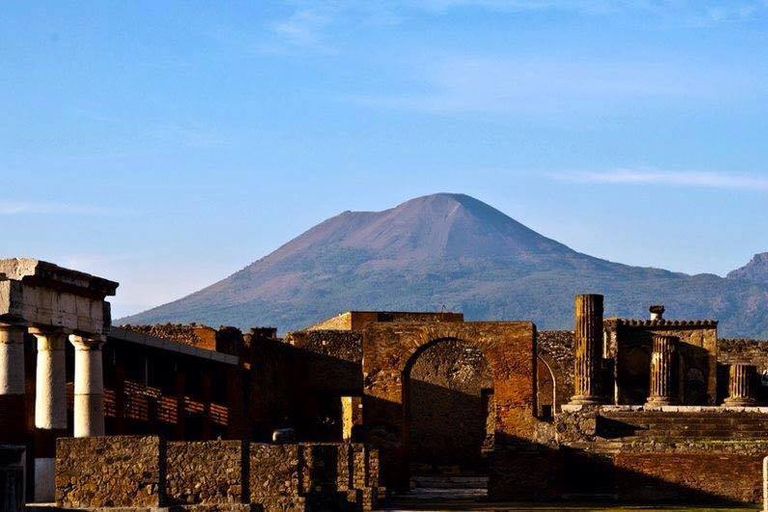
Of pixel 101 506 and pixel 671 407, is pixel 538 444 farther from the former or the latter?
pixel 101 506

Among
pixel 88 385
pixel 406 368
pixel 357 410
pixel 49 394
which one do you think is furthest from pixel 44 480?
pixel 357 410

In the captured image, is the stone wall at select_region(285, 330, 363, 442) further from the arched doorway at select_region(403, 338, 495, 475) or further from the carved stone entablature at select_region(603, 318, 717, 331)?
the carved stone entablature at select_region(603, 318, 717, 331)

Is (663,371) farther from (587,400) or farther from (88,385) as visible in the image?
(88,385)

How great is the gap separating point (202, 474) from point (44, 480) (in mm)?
7165

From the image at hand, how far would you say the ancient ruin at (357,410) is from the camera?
2975 cm

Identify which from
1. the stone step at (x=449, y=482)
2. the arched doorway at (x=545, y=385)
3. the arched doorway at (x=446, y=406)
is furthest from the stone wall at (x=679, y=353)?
the stone step at (x=449, y=482)

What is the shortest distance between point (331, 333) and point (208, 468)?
39463mm

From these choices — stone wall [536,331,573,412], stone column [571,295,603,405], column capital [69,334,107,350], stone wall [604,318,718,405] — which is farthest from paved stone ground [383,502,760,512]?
stone wall [536,331,573,412]

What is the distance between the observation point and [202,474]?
29531mm

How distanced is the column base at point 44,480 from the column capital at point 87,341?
10.6 ft

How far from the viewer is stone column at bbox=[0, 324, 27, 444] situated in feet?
113

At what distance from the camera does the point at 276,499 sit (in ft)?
107

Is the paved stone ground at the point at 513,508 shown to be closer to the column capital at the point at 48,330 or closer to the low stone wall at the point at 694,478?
the low stone wall at the point at 694,478

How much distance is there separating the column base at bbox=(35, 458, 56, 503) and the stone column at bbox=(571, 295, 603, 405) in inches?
900
